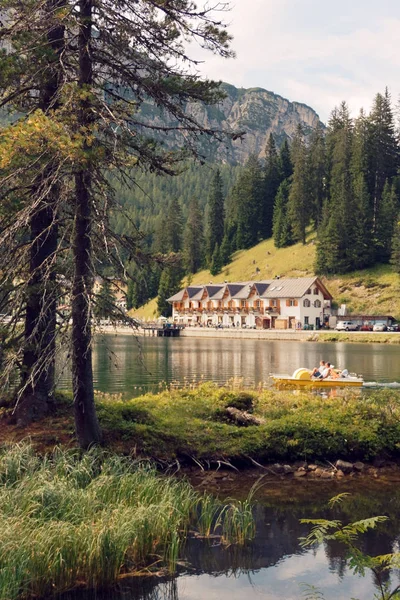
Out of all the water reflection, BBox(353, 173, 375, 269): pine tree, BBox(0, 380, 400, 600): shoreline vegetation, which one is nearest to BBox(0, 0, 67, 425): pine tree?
BBox(0, 380, 400, 600): shoreline vegetation

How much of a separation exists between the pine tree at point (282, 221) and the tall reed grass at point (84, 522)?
108m

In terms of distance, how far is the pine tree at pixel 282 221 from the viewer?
11756 centimetres

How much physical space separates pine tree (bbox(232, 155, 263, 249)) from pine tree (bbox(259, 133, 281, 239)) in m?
1.07

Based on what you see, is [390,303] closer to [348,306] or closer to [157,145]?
[348,306]

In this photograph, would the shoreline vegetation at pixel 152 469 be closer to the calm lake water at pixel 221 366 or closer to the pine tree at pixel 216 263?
the calm lake water at pixel 221 366

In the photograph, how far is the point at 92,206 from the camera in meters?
A: 12.6

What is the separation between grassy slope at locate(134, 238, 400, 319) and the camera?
90.7 metres

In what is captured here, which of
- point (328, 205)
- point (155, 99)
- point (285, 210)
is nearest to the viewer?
point (155, 99)

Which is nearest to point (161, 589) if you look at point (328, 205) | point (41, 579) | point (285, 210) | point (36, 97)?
point (41, 579)

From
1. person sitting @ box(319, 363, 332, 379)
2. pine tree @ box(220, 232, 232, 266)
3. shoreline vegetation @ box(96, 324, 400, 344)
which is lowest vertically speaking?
person sitting @ box(319, 363, 332, 379)

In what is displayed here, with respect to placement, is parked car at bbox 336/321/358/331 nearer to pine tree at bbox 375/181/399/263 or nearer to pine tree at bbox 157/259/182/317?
pine tree at bbox 375/181/399/263

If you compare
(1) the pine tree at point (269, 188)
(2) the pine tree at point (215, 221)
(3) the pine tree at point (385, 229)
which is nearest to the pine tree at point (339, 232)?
(3) the pine tree at point (385, 229)

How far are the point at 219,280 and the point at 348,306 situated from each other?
36.6 meters

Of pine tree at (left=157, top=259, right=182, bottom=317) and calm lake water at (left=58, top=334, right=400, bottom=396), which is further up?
pine tree at (left=157, top=259, right=182, bottom=317)
